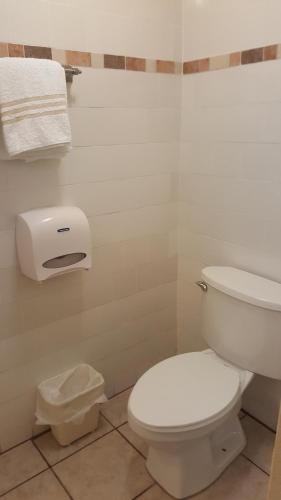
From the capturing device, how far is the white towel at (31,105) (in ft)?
4.16

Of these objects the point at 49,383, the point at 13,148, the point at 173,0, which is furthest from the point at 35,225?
the point at 173,0

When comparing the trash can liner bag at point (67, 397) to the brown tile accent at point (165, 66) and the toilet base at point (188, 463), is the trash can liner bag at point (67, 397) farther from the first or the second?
the brown tile accent at point (165, 66)

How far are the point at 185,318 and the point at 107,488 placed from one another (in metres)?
0.92

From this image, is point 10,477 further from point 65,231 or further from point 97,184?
point 97,184

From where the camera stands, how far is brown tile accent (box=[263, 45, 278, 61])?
1.45 metres

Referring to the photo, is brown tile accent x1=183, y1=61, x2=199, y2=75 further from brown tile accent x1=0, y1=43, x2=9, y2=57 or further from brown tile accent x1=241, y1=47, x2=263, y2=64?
brown tile accent x1=0, y1=43, x2=9, y2=57

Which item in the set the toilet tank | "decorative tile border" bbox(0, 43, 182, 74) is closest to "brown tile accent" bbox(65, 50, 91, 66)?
"decorative tile border" bbox(0, 43, 182, 74)

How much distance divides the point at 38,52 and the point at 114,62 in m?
0.33

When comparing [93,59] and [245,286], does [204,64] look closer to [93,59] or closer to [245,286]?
[93,59]

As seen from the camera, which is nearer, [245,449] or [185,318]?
[245,449]

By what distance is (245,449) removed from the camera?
174 cm

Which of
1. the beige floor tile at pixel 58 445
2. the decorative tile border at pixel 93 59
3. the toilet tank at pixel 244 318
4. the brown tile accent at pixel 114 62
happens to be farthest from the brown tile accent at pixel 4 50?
the beige floor tile at pixel 58 445

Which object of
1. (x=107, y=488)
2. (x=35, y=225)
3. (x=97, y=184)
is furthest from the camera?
(x=97, y=184)

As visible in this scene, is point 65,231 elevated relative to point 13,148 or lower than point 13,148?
lower
